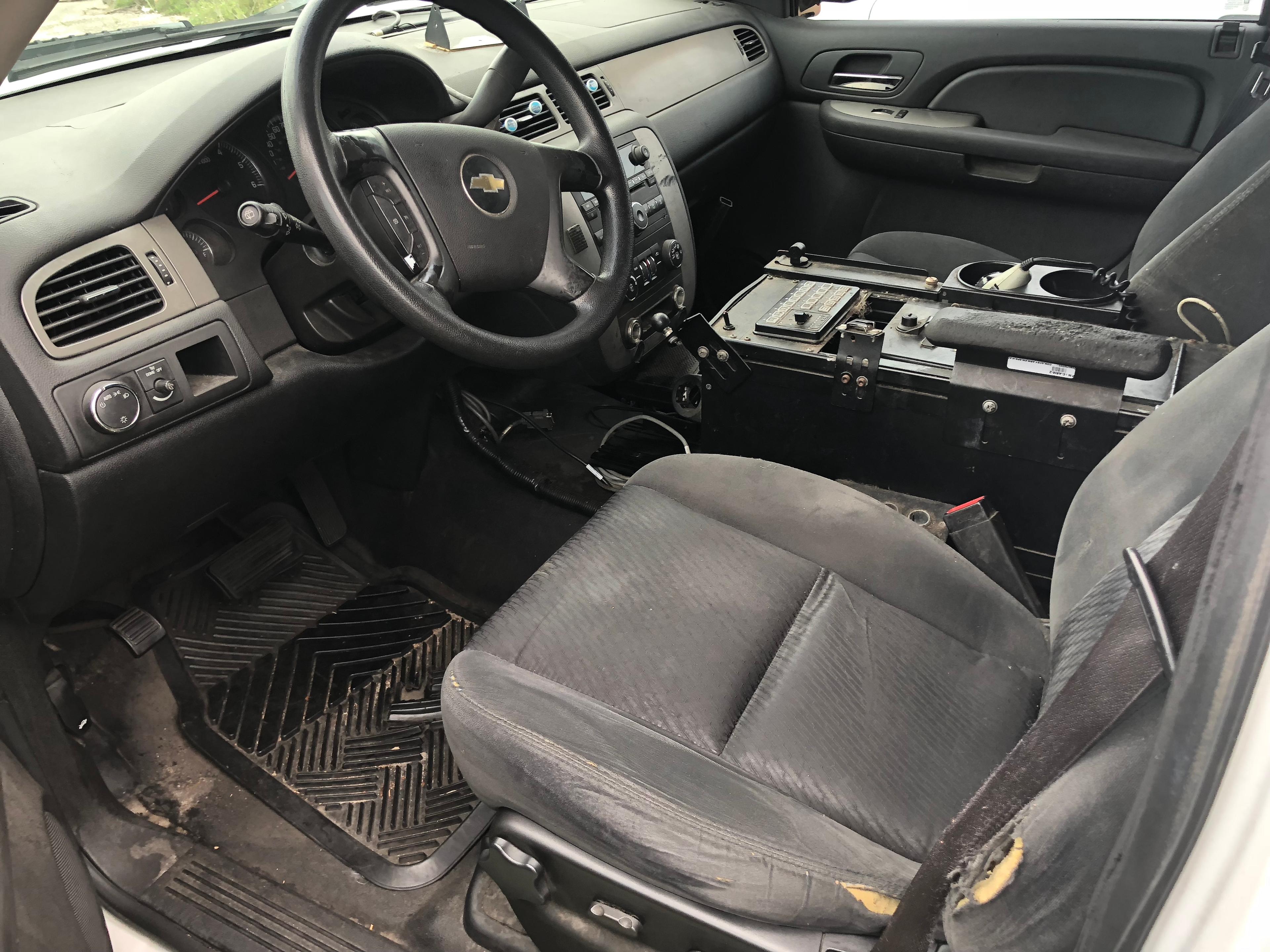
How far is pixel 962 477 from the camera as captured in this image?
4.51 ft

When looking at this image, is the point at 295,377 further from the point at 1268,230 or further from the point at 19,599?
the point at 1268,230

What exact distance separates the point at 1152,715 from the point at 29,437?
1.13 m

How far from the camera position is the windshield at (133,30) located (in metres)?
1.31

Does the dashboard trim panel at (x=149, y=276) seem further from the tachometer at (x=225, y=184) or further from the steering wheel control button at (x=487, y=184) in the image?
the steering wheel control button at (x=487, y=184)

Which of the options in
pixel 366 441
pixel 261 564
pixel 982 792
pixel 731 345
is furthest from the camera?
pixel 366 441

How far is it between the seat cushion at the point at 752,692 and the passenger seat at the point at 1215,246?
57cm

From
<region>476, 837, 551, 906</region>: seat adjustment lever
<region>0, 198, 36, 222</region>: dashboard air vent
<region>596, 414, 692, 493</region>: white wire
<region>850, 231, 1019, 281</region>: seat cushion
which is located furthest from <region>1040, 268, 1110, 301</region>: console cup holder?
<region>0, 198, 36, 222</region>: dashboard air vent

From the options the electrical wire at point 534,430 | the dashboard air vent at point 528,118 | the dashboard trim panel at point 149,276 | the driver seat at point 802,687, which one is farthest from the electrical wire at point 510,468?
the dashboard trim panel at point 149,276

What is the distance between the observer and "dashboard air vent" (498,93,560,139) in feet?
Answer: 5.35

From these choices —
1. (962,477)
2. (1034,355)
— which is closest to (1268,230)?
(1034,355)

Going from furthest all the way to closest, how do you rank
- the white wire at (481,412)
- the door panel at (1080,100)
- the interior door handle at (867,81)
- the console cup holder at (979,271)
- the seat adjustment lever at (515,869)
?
the interior door handle at (867,81)
the door panel at (1080,100)
the white wire at (481,412)
the console cup holder at (979,271)
the seat adjustment lever at (515,869)

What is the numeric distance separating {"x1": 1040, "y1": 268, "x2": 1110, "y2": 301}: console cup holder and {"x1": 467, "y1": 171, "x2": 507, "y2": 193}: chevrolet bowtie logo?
2.96 feet

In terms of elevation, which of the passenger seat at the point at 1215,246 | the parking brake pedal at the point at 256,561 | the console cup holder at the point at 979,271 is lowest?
the parking brake pedal at the point at 256,561

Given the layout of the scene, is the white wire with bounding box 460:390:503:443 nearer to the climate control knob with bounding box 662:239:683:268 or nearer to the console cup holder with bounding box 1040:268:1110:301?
the climate control knob with bounding box 662:239:683:268
